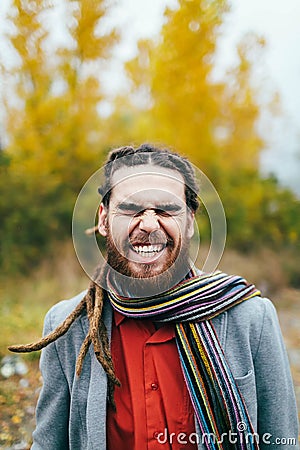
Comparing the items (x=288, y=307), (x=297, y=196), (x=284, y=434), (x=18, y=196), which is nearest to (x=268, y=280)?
(x=288, y=307)

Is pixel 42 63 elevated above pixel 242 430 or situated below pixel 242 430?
above

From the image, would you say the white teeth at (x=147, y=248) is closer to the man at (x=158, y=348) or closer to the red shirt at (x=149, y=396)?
the man at (x=158, y=348)

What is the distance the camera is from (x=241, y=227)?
323 inches

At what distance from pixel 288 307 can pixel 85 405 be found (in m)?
6.09

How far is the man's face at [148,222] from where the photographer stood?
1374 millimetres

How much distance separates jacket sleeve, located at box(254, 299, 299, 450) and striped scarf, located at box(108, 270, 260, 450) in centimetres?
8

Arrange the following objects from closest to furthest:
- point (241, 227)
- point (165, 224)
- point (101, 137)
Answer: point (165, 224)
point (101, 137)
point (241, 227)

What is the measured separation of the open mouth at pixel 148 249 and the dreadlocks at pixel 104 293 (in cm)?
22

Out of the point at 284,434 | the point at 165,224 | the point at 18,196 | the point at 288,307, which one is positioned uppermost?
the point at 18,196

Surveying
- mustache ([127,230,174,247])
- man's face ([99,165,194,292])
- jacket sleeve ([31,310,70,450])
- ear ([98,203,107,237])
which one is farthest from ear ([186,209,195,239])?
jacket sleeve ([31,310,70,450])

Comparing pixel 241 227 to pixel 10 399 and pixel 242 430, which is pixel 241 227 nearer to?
→ pixel 10 399

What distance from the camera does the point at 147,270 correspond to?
1.41 m

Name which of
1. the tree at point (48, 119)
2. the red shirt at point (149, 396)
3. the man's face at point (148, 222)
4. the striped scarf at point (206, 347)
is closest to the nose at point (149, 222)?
the man's face at point (148, 222)

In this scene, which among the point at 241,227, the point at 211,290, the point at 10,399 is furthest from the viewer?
the point at 241,227
